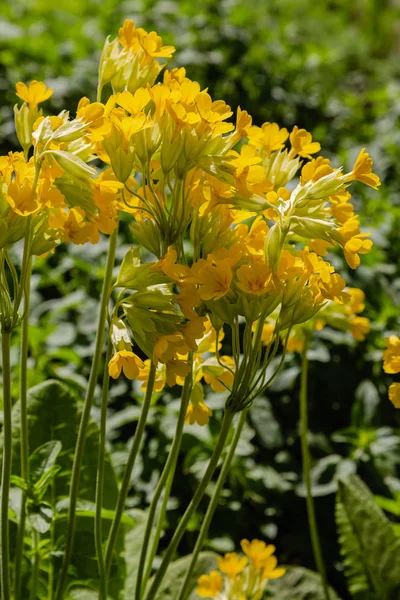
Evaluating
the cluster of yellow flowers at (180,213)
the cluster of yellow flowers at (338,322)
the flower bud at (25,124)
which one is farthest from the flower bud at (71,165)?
the cluster of yellow flowers at (338,322)

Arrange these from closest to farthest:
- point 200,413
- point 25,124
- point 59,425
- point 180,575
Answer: point 25,124 < point 200,413 < point 59,425 < point 180,575

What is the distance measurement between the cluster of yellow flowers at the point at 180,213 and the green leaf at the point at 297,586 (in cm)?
76

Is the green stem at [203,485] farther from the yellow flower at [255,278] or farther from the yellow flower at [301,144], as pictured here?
the yellow flower at [301,144]

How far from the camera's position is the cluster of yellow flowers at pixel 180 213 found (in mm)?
748

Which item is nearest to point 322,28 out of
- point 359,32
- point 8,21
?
point 359,32

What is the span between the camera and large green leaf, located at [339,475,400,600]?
54.4 inches

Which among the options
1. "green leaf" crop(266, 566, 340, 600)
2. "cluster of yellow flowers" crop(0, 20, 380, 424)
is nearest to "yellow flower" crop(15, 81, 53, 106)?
"cluster of yellow flowers" crop(0, 20, 380, 424)

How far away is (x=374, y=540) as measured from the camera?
1.39 m

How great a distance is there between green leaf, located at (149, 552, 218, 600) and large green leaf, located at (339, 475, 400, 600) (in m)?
0.26

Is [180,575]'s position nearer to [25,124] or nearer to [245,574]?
[245,574]

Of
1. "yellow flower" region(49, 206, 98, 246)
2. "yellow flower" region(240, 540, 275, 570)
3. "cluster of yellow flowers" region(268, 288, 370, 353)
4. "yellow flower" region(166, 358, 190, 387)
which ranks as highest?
"yellow flower" region(49, 206, 98, 246)

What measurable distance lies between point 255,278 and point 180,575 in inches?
31.3

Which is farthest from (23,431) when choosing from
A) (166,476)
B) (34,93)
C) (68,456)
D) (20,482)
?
(34,93)

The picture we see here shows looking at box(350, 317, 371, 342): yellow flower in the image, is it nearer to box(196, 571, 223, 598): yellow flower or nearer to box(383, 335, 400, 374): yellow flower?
box(383, 335, 400, 374): yellow flower
